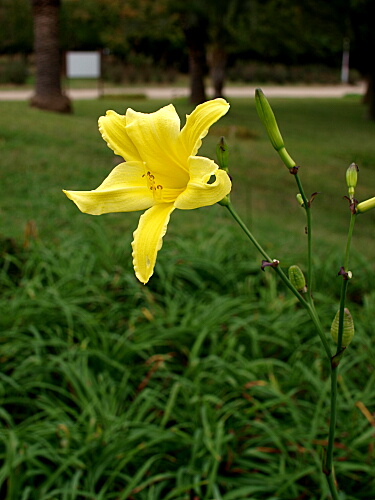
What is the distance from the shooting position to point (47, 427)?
2484mm

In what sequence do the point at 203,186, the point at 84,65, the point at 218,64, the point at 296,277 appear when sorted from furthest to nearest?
the point at 218,64 → the point at 84,65 → the point at 296,277 → the point at 203,186

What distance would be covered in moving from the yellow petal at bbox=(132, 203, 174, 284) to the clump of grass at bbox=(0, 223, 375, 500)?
57.3 inches

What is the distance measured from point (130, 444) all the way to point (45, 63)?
904 centimetres

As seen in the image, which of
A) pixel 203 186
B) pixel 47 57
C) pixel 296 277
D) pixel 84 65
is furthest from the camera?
pixel 84 65

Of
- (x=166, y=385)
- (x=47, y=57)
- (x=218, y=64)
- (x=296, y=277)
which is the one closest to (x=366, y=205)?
(x=296, y=277)

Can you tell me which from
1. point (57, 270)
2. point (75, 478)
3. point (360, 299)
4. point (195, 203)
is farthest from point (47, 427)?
point (360, 299)

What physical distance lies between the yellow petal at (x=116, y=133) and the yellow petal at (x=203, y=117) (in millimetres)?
139

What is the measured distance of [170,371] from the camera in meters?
3.02

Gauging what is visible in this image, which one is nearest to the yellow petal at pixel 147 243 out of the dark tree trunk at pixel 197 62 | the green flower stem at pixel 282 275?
the green flower stem at pixel 282 275

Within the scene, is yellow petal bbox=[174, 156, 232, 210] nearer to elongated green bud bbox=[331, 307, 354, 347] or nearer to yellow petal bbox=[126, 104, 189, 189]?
yellow petal bbox=[126, 104, 189, 189]

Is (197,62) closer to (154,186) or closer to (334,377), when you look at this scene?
(154,186)

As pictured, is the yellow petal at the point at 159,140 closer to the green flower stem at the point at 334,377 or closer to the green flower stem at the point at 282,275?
the green flower stem at the point at 282,275

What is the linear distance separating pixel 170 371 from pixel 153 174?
2.10 meters

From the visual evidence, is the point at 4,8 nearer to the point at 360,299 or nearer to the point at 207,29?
the point at 207,29
